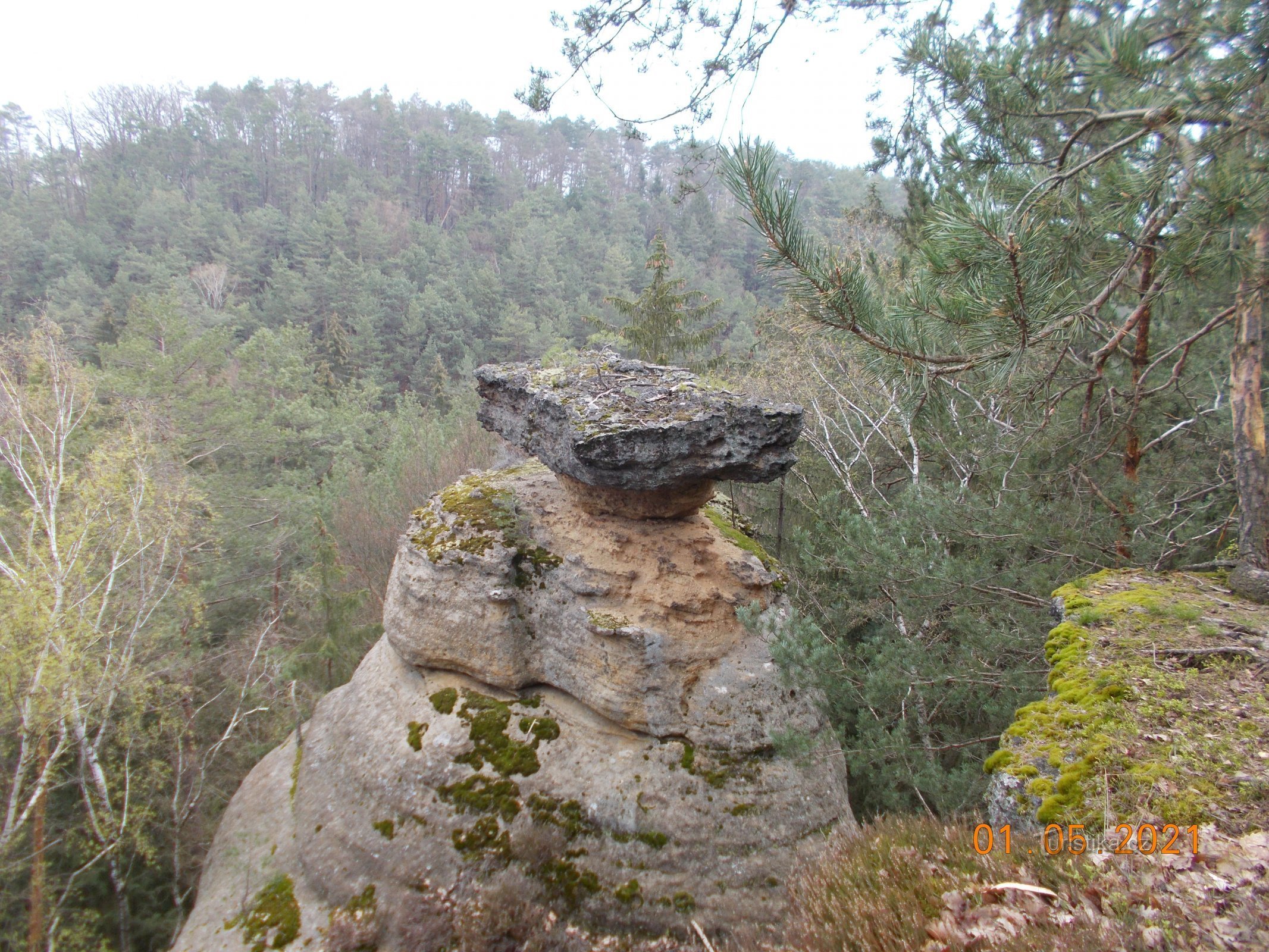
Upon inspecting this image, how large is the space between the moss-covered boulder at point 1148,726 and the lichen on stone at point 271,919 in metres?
7.08

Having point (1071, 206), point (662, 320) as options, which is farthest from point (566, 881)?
point (662, 320)

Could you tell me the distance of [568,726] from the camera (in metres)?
6.52

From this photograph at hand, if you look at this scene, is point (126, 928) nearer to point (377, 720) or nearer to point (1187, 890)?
point (377, 720)

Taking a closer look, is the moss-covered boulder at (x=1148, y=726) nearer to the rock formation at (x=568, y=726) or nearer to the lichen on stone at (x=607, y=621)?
the rock formation at (x=568, y=726)

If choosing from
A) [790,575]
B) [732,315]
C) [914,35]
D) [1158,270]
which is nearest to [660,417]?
[914,35]

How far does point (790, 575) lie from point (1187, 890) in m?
8.92

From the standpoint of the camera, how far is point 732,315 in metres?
34.9

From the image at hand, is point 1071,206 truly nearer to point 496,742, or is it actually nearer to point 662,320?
point 496,742

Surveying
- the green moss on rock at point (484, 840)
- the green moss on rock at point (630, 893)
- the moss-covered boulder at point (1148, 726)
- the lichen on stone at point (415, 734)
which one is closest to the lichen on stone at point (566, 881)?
the green moss on rock at point (630, 893)

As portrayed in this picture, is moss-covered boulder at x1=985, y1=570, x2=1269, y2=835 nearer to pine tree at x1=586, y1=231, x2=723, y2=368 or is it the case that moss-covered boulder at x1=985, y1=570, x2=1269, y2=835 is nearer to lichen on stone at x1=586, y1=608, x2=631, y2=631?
lichen on stone at x1=586, y1=608, x2=631, y2=631

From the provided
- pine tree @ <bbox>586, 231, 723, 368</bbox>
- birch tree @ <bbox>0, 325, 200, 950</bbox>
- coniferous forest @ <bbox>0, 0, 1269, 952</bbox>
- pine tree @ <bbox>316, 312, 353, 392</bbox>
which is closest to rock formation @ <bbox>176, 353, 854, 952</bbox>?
coniferous forest @ <bbox>0, 0, 1269, 952</bbox>

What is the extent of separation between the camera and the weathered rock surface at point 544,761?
18.6 ft

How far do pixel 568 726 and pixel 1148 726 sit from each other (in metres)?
5.23
